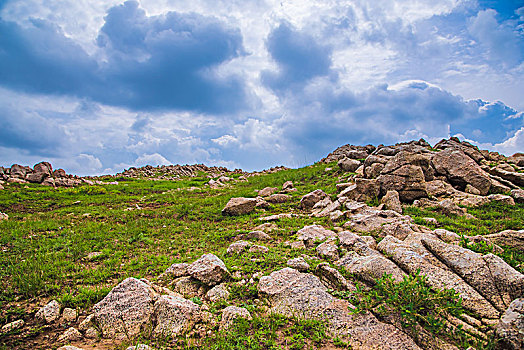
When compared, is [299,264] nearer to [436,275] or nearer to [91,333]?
[436,275]

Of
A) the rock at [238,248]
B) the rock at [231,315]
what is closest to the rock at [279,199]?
the rock at [238,248]

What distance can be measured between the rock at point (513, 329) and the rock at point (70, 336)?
8.52 m

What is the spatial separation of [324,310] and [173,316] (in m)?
3.50

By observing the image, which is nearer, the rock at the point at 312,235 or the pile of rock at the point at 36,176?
the rock at the point at 312,235

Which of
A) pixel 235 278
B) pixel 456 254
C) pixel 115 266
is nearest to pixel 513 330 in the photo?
pixel 456 254

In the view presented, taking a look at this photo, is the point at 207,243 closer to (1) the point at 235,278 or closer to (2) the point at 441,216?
(1) the point at 235,278

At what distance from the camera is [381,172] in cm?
1661

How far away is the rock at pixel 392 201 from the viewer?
44.4 feet

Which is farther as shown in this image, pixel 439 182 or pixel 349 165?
pixel 349 165

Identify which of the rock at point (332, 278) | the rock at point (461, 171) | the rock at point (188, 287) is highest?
the rock at point (461, 171)

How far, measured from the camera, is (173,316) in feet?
18.9

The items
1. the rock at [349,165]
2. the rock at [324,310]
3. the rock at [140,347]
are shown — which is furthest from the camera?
the rock at [349,165]

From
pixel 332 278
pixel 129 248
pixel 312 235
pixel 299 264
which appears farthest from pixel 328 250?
pixel 129 248

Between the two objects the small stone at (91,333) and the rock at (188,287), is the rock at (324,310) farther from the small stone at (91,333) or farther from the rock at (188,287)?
the small stone at (91,333)
